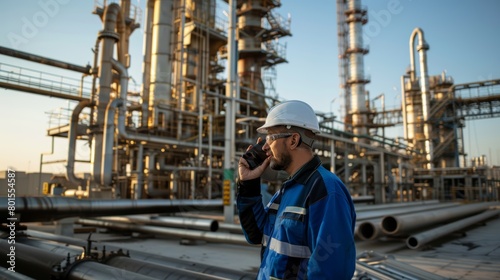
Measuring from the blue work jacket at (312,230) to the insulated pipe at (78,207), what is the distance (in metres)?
5.68

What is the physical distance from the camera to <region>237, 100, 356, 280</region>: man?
1.30 metres

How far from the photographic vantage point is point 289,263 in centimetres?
146

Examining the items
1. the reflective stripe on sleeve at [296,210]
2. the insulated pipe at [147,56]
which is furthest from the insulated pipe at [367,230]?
the insulated pipe at [147,56]

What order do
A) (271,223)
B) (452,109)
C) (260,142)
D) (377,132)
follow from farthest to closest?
(377,132) → (452,109) → (260,142) → (271,223)

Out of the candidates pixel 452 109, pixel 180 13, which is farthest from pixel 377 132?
pixel 180 13

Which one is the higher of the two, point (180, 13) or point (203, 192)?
point (180, 13)

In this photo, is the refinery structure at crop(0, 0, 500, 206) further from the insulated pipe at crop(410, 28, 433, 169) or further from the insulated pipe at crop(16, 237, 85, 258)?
the insulated pipe at crop(16, 237, 85, 258)

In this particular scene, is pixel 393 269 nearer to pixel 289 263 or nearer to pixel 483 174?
pixel 289 263

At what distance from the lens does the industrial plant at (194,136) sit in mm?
6180

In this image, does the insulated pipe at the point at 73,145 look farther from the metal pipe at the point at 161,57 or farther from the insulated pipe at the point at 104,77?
the metal pipe at the point at 161,57

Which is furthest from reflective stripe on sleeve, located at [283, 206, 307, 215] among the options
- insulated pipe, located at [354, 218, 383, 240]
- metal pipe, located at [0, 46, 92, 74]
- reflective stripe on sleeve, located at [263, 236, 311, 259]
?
metal pipe, located at [0, 46, 92, 74]

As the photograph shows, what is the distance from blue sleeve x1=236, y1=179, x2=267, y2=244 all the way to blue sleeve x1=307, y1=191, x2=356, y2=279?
0.53 metres

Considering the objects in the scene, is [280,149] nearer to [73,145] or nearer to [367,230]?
[367,230]

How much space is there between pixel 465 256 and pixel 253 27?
65.3 feet
